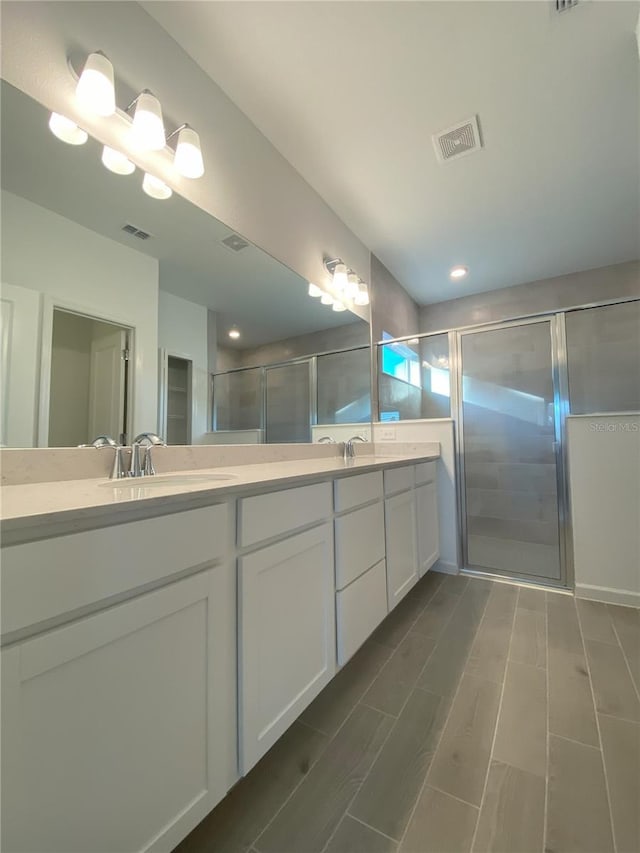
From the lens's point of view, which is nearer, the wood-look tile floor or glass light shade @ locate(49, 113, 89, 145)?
the wood-look tile floor

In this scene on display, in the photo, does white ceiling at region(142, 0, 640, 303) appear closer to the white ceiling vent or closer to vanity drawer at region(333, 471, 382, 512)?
the white ceiling vent

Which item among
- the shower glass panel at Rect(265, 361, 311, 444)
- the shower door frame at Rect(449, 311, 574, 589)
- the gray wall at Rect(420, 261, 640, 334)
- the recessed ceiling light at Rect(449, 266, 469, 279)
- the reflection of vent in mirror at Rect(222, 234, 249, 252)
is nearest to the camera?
the reflection of vent in mirror at Rect(222, 234, 249, 252)

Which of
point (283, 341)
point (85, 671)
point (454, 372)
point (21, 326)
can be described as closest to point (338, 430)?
point (283, 341)

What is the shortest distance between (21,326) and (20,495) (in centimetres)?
51

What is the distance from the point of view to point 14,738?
0.47 m

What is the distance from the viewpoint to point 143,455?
112 centimetres

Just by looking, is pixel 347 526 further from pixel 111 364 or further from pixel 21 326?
pixel 21 326

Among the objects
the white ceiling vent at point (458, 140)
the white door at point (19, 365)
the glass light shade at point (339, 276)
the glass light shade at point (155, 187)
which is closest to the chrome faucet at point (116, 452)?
the white door at point (19, 365)

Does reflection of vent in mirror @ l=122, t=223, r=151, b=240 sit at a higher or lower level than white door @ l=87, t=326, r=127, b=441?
higher

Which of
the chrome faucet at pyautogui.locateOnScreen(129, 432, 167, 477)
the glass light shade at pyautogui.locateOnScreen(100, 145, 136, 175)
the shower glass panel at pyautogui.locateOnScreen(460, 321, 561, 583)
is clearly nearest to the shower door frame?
the shower glass panel at pyautogui.locateOnScreen(460, 321, 561, 583)

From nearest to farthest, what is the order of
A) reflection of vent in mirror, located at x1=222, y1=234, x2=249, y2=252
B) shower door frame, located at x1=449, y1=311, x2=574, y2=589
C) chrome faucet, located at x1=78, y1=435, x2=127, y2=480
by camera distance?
1. chrome faucet, located at x1=78, y1=435, x2=127, y2=480
2. reflection of vent in mirror, located at x1=222, y1=234, x2=249, y2=252
3. shower door frame, located at x1=449, y1=311, x2=574, y2=589

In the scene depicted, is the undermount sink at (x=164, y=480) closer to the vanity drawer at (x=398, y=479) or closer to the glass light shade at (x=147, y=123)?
the vanity drawer at (x=398, y=479)

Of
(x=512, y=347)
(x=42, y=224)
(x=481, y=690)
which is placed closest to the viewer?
(x=42, y=224)

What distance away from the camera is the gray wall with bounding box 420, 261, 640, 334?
9.25 feet
